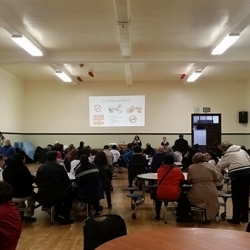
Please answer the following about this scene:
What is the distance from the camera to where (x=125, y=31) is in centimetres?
763

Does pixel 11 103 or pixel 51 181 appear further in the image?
pixel 11 103

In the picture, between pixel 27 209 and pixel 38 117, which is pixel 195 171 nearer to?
pixel 27 209

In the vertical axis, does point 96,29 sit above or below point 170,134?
above

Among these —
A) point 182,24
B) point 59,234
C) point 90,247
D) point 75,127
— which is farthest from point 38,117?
point 90,247

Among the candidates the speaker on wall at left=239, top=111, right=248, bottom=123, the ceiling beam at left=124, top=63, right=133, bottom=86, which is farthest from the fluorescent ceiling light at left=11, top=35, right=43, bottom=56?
the speaker on wall at left=239, top=111, right=248, bottom=123

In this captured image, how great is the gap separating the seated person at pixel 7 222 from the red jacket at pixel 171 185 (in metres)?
3.26

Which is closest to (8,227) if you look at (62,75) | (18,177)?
(18,177)

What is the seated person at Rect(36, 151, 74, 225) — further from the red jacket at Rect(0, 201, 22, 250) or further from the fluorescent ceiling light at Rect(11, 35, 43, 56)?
the fluorescent ceiling light at Rect(11, 35, 43, 56)

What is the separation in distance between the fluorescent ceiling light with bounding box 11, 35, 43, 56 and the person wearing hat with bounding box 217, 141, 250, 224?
5584 mm

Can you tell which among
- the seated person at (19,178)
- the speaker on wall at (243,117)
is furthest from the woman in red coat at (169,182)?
the speaker on wall at (243,117)

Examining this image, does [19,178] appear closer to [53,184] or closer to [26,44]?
[53,184]

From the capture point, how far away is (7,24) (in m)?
7.36

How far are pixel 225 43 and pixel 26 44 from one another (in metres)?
5.24

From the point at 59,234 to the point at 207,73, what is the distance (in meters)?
10.9
